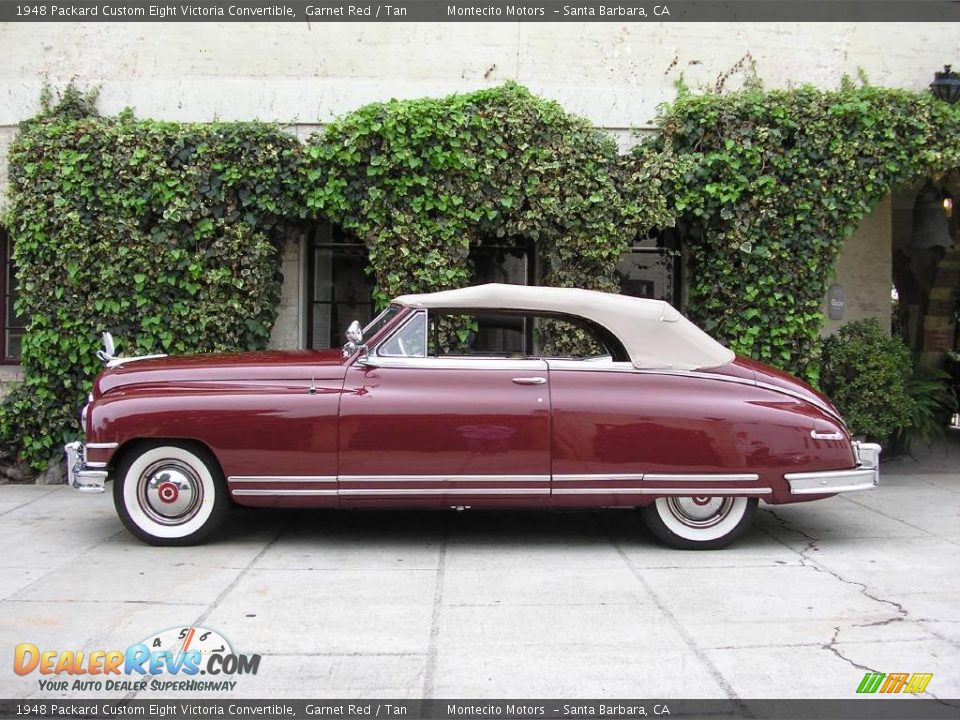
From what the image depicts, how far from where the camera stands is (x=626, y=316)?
19.4ft

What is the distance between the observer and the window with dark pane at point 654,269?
9.22 metres

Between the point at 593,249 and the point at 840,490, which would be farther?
the point at 593,249

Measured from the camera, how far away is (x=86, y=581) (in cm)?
511

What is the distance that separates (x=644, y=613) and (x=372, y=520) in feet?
8.83

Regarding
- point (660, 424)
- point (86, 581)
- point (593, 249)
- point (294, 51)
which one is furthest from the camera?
point (294, 51)

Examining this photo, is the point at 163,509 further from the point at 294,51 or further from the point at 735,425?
the point at 294,51

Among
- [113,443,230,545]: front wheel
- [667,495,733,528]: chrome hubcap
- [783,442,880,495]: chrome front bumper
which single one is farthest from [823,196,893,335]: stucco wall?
[113,443,230,545]: front wheel

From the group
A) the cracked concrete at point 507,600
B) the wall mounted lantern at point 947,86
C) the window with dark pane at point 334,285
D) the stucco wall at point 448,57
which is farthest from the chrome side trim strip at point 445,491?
the wall mounted lantern at point 947,86

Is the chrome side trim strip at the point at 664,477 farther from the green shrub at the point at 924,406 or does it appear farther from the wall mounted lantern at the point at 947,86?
the wall mounted lantern at the point at 947,86

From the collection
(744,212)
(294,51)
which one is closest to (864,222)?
(744,212)

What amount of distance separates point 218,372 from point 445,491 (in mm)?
1695

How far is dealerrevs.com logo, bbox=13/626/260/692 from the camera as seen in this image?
3752mm

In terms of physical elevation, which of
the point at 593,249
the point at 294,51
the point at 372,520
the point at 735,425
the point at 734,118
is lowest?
the point at 372,520

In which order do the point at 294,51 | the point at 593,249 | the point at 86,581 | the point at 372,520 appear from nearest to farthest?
the point at 86,581 < the point at 372,520 < the point at 593,249 < the point at 294,51
